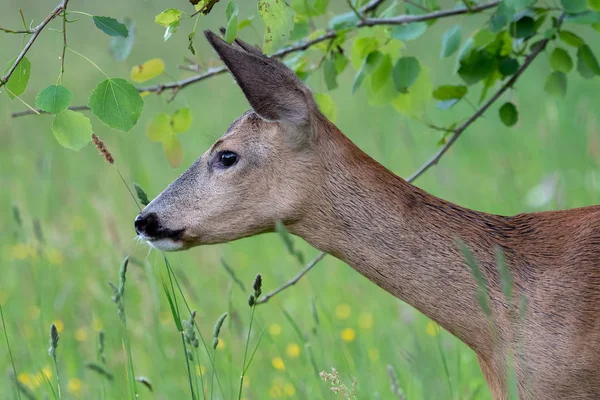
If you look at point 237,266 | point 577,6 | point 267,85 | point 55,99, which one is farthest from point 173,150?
point 237,266

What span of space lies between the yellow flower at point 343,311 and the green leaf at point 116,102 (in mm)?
3354

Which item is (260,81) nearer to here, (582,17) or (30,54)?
(582,17)

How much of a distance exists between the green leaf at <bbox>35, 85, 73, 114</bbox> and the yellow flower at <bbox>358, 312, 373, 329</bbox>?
3353 mm

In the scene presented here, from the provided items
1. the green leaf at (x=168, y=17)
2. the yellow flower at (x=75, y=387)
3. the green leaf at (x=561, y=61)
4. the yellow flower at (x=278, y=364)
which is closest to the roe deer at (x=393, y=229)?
the green leaf at (x=168, y=17)

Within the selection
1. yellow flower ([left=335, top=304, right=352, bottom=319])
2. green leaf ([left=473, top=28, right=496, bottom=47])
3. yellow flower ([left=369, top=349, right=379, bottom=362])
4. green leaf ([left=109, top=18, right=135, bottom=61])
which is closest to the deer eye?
green leaf ([left=109, top=18, right=135, bottom=61])

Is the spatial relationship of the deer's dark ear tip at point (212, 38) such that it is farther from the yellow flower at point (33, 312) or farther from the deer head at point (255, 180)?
the yellow flower at point (33, 312)

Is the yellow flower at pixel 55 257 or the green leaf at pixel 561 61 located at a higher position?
the green leaf at pixel 561 61

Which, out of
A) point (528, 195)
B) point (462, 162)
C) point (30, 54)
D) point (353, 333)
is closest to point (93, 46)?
point (30, 54)

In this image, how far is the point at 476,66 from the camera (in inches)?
176

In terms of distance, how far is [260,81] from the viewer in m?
3.68

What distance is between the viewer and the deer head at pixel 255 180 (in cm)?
375

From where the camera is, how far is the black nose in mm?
3867

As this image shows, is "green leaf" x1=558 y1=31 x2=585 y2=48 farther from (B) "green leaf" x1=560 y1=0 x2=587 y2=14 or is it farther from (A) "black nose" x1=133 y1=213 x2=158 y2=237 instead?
(A) "black nose" x1=133 y1=213 x2=158 y2=237

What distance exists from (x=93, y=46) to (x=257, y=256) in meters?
8.72
